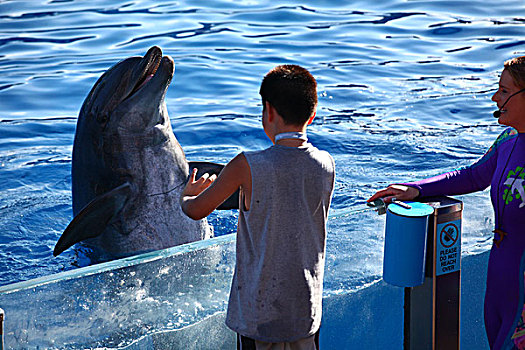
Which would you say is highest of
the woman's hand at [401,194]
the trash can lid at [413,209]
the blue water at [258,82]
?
the woman's hand at [401,194]

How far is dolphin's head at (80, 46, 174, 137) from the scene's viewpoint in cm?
503

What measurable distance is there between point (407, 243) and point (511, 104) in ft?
2.59

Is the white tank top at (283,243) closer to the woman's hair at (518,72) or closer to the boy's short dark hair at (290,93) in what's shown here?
the boy's short dark hair at (290,93)

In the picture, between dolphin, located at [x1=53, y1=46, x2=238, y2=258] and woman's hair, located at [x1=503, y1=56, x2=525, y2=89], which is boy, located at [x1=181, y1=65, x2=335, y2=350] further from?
dolphin, located at [x1=53, y1=46, x2=238, y2=258]

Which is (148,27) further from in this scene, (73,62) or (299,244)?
(299,244)

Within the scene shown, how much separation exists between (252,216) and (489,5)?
1648cm

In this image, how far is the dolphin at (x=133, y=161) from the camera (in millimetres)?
5066

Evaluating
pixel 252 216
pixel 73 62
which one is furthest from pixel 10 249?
pixel 73 62

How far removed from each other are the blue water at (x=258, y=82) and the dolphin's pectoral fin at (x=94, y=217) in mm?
924

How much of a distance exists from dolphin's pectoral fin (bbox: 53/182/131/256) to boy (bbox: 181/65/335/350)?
2.15m

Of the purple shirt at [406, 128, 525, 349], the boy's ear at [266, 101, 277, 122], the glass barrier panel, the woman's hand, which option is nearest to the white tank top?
the boy's ear at [266, 101, 277, 122]

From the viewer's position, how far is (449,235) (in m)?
3.29

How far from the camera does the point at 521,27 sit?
15.6 meters

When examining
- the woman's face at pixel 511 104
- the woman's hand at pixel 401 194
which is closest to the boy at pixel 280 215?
the woman's hand at pixel 401 194
